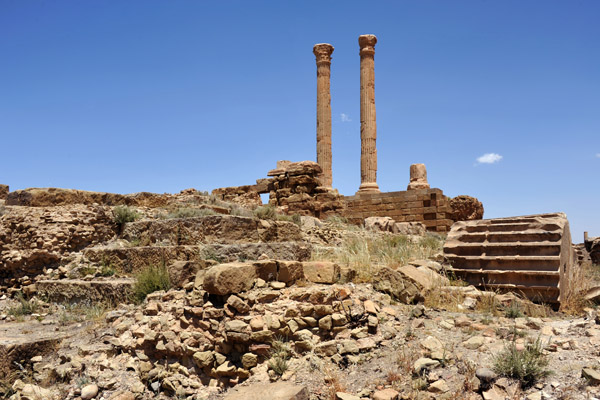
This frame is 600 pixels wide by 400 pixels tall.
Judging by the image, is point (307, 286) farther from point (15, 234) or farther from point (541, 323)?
point (15, 234)

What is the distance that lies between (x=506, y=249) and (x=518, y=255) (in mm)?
174

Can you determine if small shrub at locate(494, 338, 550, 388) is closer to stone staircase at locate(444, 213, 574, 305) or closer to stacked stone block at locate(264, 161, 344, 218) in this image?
stone staircase at locate(444, 213, 574, 305)

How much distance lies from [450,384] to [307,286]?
180 cm

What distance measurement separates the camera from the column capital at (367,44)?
19.5 metres

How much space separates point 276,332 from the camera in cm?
404

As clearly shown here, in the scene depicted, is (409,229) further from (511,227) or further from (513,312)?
(513,312)

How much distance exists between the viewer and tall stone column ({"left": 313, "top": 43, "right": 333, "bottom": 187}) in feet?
64.7

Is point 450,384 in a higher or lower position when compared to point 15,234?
lower

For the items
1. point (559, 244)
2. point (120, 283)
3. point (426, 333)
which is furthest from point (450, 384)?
point (120, 283)

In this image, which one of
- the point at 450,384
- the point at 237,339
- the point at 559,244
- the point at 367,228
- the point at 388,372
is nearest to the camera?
the point at 450,384

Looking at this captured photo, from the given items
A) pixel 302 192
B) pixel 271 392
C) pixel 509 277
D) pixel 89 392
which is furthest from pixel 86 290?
pixel 302 192

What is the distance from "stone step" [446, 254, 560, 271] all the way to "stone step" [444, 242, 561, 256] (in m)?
0.12

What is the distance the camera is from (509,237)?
20.3ft

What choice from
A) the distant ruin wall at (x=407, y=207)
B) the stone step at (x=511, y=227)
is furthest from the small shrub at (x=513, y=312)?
the distant ruin wall at (x=407, y=207)
